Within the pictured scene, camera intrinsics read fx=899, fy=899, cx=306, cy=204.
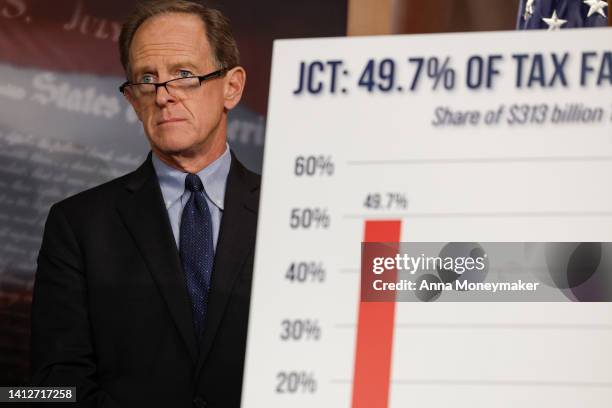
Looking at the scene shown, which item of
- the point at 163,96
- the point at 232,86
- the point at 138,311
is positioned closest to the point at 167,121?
the point at 163,96

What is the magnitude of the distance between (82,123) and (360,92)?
1.66 metres

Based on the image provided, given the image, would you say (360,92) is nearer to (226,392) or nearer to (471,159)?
(471,159)

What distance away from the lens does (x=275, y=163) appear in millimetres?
1437

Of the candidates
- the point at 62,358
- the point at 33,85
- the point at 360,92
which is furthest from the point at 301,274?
the point at 33,85

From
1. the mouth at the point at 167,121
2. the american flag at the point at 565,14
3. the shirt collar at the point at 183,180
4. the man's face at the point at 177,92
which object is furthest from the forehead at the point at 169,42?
the american flag at the point at 565,14

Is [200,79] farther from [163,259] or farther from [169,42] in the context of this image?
[163,259]

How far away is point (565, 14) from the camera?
2572 millimetres

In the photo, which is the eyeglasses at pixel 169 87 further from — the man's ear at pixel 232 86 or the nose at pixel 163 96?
the man's ear at pixel 232 86

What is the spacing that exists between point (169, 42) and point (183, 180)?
0.36m

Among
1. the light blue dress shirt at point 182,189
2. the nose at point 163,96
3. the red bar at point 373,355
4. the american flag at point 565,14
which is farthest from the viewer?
the american flag at point 565,14

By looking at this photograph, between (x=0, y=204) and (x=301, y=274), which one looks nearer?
(x=301, y=274)

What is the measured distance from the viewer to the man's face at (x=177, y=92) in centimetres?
222

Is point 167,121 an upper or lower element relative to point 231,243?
upper

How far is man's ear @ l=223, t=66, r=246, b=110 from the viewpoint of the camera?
8.00 feet
